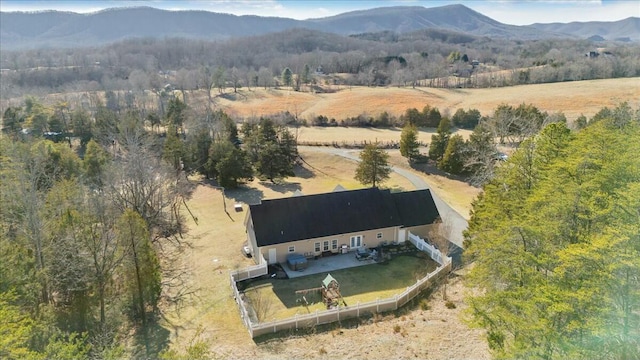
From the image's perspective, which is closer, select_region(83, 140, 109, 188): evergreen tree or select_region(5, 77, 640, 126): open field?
select_region(83, 140, 109, 188): evergreen tree

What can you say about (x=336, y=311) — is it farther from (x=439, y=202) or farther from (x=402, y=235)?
(x=439, y=202)

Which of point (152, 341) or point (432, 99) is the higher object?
point (432, 99)

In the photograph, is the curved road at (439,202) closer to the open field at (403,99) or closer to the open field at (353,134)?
the open field at (353,134)

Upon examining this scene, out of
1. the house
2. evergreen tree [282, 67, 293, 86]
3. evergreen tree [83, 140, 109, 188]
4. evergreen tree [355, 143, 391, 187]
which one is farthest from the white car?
evergreen tree [282, 67, 293, 86]

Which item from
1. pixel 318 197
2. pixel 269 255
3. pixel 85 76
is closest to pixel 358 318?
pixel 269 255

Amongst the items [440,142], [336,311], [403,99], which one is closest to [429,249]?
[336,311]

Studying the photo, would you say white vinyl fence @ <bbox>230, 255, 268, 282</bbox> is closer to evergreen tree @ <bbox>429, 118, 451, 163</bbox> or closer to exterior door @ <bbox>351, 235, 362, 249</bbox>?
exterior door @ <bbox>351, 235, 362, 249</bbox>
